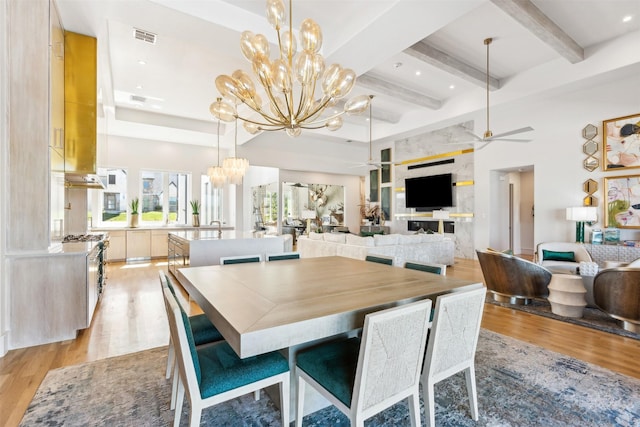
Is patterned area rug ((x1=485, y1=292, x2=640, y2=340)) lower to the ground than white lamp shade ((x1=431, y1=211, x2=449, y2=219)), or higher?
lower

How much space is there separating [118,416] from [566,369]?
3.16m

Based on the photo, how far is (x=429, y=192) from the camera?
8.95 m

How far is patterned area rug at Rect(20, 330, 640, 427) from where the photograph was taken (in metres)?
1.79

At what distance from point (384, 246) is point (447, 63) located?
3.39 m

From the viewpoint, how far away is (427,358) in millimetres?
1577

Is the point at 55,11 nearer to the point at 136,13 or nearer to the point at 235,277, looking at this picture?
the point at 136,13

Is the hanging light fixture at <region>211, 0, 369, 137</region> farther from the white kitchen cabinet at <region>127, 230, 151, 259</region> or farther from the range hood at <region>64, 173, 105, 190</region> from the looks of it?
the white kitchen cabinet at <region>127, 230, 151, 259</region>

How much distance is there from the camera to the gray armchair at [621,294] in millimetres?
2975

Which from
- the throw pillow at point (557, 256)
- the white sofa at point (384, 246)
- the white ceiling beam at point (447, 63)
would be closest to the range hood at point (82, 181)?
the white sofa at point (384, 246)

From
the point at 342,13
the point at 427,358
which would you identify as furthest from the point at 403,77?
the point at 427,358

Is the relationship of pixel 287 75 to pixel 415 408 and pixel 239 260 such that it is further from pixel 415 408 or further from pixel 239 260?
pixel 415 408

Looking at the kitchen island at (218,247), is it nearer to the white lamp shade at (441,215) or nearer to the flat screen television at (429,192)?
the white lamp shade at (441,215)

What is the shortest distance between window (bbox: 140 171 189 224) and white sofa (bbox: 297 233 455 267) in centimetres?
385

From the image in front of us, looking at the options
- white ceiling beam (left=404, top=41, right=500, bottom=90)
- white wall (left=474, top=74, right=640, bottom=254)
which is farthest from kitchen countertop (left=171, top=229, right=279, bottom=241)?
white wall (left=474, top=74, right=640, bottom=254)
